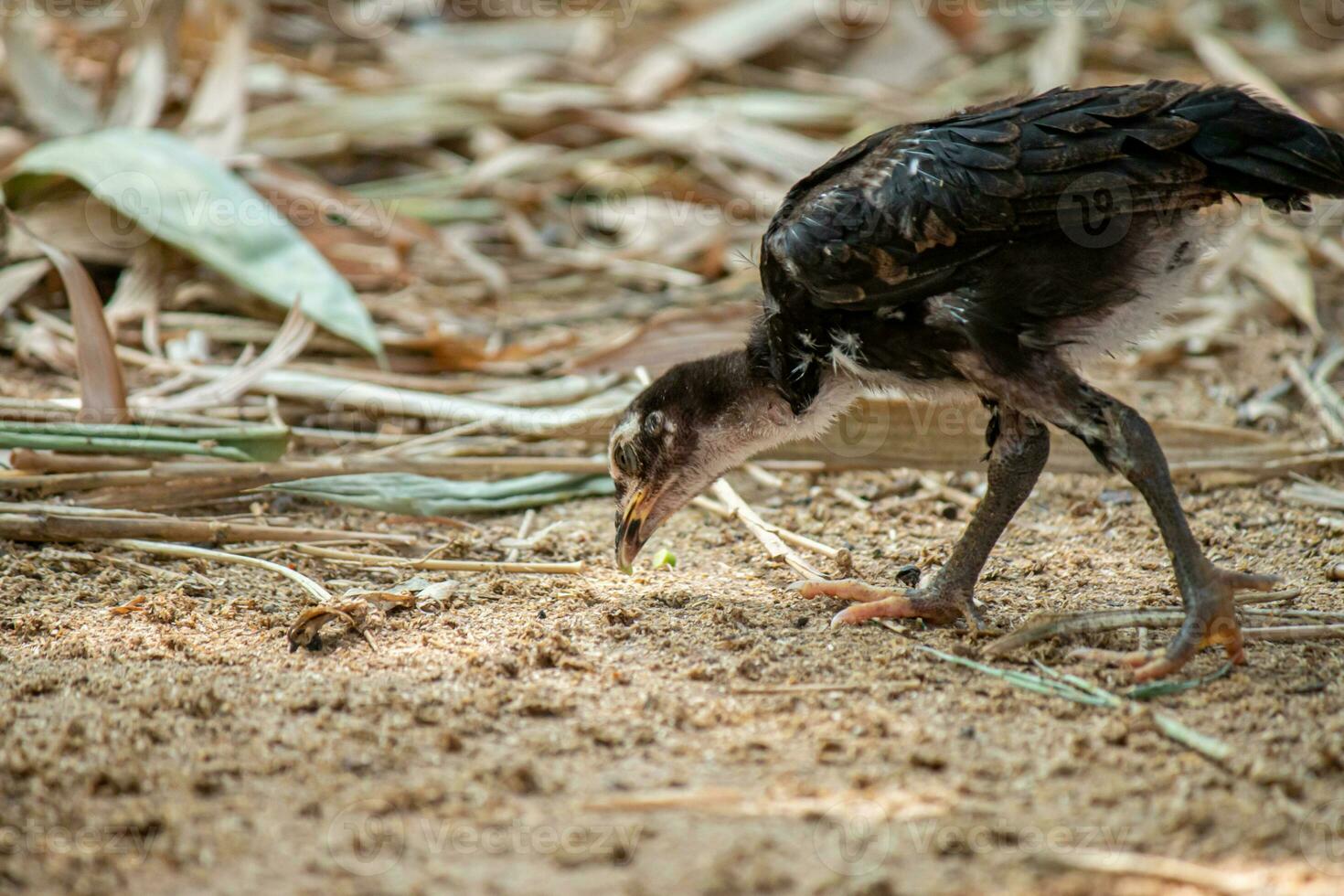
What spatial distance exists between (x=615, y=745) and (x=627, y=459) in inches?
60.0

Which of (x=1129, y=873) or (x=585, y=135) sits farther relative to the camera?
(x=585, y=135)

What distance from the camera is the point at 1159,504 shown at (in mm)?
3602

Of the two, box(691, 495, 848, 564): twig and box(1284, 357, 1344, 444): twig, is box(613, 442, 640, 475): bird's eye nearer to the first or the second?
box(691, 495, 848, 564): twig

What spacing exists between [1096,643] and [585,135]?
5.61 metres

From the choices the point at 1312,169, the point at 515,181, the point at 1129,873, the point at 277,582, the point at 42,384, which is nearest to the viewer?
the point at 1129,873

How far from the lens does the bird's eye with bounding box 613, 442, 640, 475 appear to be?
14.4 feet

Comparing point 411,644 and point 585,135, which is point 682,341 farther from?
point 585,135

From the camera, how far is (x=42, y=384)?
18.3 ft

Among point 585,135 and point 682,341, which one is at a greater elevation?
point 585,135

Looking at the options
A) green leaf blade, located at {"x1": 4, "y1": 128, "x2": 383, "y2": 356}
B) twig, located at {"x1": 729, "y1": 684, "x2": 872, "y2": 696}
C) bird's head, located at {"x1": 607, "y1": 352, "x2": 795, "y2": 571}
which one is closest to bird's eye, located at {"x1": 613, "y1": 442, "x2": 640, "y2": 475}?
bird's head, located at {"x1": 607, "y1": 352, "x2": 795, "y2": 571}

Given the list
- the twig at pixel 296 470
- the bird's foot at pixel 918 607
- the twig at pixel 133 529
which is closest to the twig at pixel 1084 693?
the bird's foot at pixel 918 607

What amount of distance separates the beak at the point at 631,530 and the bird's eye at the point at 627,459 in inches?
3.0

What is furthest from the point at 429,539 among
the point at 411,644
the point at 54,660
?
the point at 54,660

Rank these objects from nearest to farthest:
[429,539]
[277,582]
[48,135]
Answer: [277,582] < [429,539] < [48,135]
